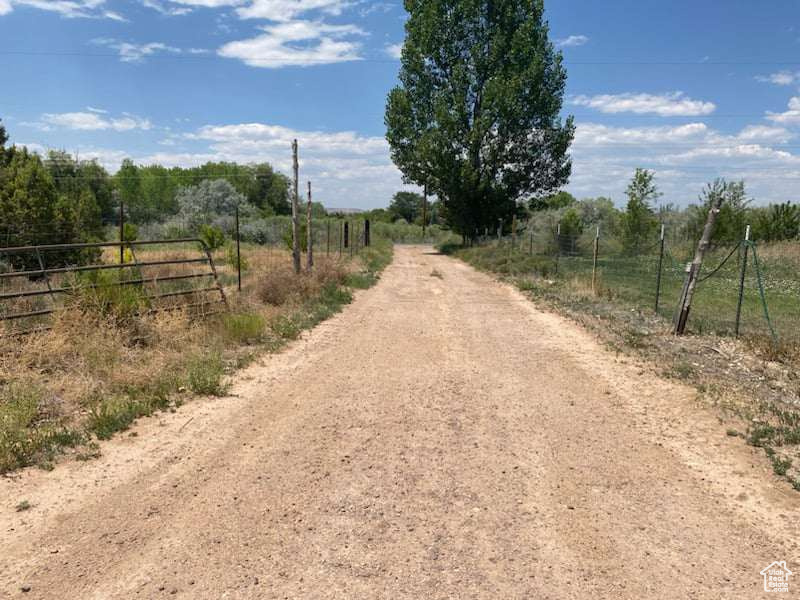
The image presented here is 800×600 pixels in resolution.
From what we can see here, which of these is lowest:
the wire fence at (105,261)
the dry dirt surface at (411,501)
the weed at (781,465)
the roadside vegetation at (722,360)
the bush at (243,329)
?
the dry dirt surface at (411,501)

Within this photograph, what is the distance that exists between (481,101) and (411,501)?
1375 inches

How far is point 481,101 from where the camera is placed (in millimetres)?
35781

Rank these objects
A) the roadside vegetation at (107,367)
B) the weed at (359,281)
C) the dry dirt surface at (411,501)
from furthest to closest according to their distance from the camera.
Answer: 1. the weed at (359,281)
2. the roadside vegetation at (107,367)
3. the dry dirt surface at (411,501)

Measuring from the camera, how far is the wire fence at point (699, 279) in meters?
10.9

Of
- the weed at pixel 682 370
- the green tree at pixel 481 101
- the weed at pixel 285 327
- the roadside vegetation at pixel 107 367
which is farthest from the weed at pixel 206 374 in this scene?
the green tree at pixel 481 101

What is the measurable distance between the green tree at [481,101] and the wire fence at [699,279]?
5.95 meters

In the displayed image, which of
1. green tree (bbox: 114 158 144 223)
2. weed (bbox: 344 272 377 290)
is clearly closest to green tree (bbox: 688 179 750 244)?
weed (bbox: 344 272 377 290)

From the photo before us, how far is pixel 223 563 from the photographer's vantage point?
3.39 metres

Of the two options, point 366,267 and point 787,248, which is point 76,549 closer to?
point 366,267

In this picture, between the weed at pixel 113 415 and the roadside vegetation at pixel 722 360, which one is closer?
the weed at pixel 113 415

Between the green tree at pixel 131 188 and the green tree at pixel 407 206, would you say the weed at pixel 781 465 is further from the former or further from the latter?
the green tree at pixel 407 206

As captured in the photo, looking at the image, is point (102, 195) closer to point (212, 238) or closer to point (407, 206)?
point (212, 238)

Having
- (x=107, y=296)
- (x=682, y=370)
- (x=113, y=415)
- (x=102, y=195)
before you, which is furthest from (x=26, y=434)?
(x=102, y=195)

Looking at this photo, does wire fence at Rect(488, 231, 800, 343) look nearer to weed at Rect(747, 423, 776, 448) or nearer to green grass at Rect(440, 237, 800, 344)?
green grass at Rect(440, 237, 800, 344)
